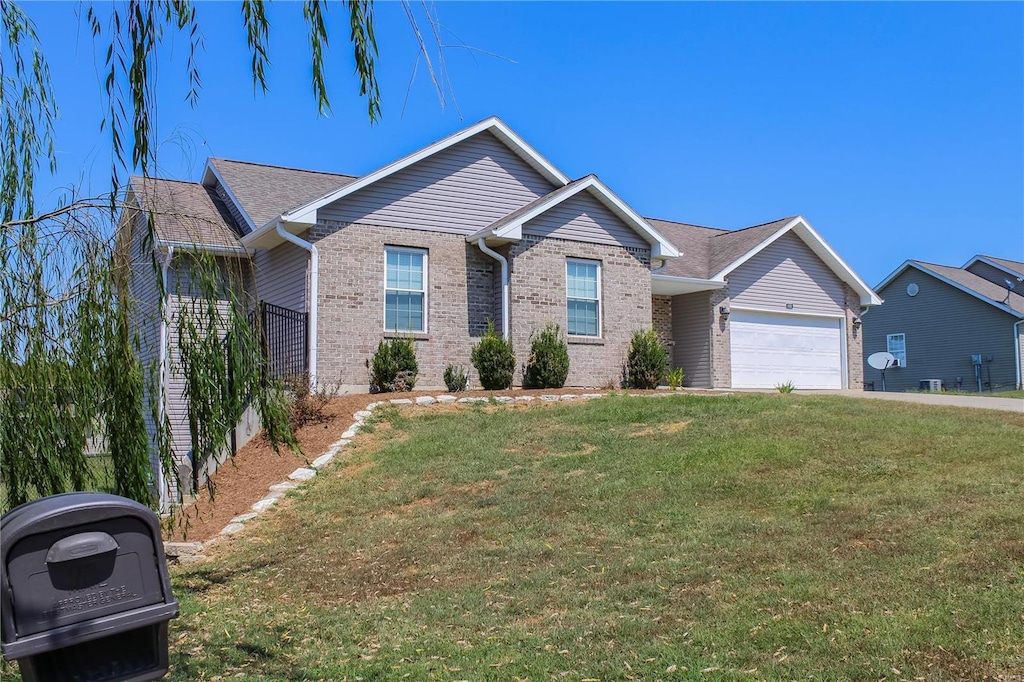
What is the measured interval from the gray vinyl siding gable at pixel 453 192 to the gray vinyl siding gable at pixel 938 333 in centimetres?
1953

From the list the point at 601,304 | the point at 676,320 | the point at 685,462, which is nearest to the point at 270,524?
the point at 685,462

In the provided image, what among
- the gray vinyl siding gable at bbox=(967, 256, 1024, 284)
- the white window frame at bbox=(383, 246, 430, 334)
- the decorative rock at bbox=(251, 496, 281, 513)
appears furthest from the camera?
the gray vinyl siding gable at bbox=(967, 256, 1024, 284)

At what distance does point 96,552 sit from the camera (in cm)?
364

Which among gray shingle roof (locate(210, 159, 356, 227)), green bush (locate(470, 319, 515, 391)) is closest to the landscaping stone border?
green bush (locate(470, 319, 515, 391))

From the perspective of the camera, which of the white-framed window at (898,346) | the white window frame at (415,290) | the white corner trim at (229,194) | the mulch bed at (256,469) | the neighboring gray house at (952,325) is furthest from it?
the white-framed window at (898,346)

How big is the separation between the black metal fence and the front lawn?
398 cm

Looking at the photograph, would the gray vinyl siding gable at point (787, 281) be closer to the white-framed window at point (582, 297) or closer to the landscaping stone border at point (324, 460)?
the white-framed window at point (582, 297)

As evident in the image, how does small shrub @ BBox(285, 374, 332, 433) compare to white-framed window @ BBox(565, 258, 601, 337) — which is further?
white-framed window @ BBox(565, 258, 601, 337)

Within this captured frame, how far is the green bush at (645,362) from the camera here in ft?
58.3

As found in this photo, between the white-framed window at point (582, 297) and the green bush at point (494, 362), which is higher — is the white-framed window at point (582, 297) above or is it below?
above

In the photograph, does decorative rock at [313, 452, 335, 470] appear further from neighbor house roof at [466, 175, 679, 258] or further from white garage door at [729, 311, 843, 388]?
white garage door at [729, 311, 843, 388]

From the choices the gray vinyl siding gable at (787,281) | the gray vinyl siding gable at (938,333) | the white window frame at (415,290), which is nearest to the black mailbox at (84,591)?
the white window frame at (415,290)

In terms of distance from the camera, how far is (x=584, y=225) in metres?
18.0

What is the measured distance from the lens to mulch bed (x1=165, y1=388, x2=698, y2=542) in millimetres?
10390
